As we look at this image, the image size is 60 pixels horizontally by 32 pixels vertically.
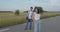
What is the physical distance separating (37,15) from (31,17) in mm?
1164

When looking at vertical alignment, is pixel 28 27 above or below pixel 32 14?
below

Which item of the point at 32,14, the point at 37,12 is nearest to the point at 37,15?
the point at 37,12

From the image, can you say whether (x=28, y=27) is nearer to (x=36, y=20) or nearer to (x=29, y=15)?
(x=29, y=15)

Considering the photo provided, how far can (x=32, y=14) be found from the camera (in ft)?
34.5

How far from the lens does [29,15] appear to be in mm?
10625

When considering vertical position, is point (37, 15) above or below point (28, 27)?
above

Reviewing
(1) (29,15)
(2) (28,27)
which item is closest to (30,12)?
(1) (29,15)

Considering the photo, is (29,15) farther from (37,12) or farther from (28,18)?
(37,12)

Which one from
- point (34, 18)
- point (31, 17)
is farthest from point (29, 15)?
point (34, 18)

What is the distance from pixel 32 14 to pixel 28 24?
0.65 metres

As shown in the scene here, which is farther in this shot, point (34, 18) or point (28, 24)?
point (28, 24)

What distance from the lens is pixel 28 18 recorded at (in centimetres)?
1068

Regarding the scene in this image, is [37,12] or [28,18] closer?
[37,12]

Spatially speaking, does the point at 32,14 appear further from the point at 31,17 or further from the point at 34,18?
the point at 34,18
